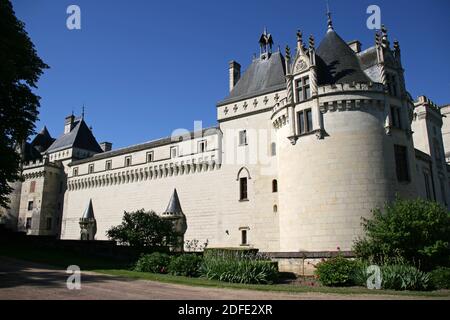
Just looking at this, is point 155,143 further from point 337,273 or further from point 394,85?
point 337,273

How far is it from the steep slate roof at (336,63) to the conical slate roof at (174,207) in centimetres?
1849

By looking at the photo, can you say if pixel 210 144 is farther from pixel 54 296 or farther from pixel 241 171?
pixel 54 296

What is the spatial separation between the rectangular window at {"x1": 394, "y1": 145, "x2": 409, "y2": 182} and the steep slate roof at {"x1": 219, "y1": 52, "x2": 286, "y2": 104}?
10811mm

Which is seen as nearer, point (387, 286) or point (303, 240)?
point (387, 286)

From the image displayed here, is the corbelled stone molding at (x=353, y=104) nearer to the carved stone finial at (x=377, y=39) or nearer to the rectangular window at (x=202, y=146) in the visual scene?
the carved stone finial at (x=377, y=39)

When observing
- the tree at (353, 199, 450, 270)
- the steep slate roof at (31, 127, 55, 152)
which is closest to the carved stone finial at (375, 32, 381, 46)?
the tree at (353, 199, 450, 270)

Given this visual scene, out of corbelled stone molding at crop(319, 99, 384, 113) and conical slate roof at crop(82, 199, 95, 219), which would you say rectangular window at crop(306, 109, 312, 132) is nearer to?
corbelled stone molding at crop(319, 99, 384, 113)

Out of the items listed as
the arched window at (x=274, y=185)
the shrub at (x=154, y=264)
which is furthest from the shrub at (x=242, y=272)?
the arched window at (x=274, y=185)

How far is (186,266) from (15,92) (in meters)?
16.2

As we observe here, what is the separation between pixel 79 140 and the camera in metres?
51.2

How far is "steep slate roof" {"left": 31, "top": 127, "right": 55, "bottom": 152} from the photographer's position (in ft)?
186

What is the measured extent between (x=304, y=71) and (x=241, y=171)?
10546 mm

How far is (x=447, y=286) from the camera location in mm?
14930
